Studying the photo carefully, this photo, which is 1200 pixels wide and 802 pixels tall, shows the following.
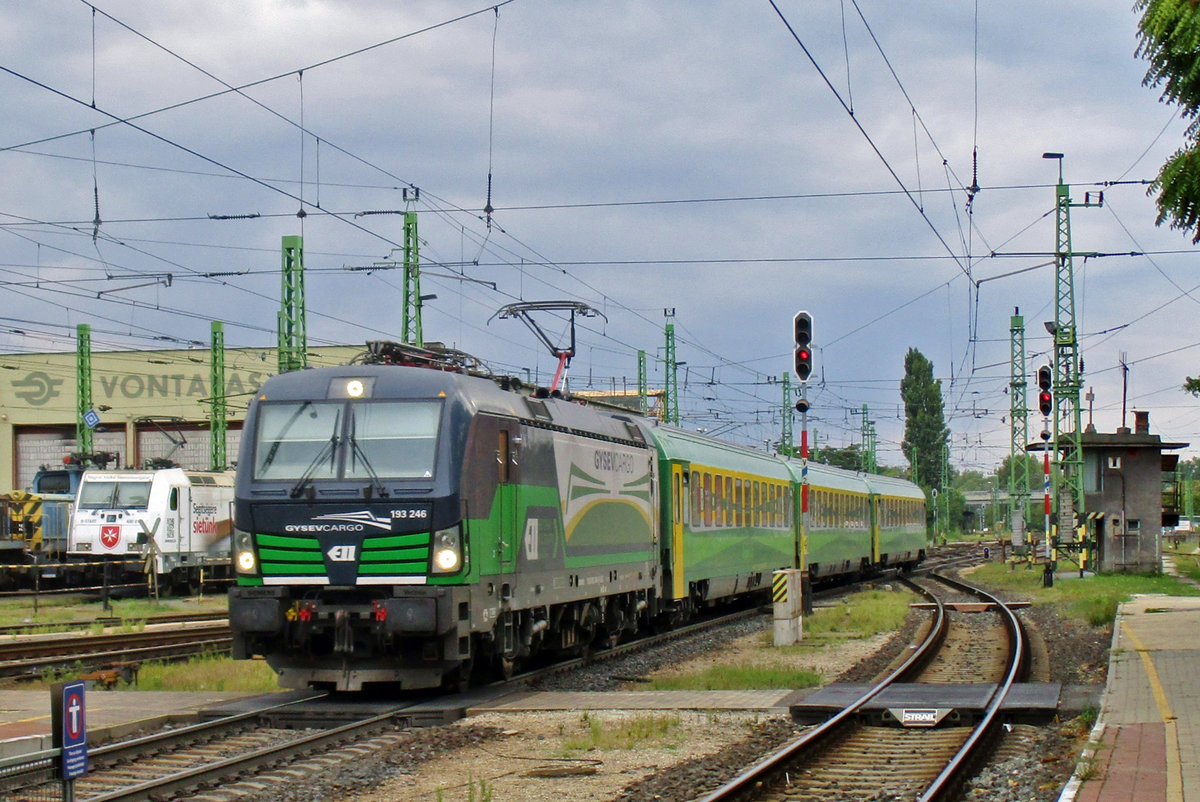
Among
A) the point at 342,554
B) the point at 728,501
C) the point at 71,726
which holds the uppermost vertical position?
the point at 728,501

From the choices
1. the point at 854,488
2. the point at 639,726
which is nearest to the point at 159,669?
the point at 639,726

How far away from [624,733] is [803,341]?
A: 1068 centimetres

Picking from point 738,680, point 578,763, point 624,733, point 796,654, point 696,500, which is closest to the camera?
point 578,763

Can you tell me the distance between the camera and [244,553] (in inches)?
534

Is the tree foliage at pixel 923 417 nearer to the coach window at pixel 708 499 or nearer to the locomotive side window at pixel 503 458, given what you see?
the coach window at pixel 708 499

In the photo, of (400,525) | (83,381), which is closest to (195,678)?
(400,525)

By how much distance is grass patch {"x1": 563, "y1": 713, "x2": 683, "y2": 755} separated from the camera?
37.3 ft

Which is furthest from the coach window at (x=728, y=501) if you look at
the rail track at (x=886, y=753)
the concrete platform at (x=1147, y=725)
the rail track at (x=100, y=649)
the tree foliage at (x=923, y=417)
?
the tree foliage at (x=923, y=417)

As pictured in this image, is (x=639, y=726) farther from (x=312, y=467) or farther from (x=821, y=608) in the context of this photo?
(x=821, y=608)

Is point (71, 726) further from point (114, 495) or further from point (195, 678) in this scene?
point (114, 495)

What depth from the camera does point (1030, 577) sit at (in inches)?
1588

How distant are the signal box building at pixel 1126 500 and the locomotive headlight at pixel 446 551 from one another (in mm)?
34936

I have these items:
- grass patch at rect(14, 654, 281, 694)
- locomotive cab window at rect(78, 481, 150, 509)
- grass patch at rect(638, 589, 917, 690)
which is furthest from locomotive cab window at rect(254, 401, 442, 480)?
locomotive cab window at rect(78, 481, 150, 509)

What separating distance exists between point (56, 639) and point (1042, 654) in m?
14.7
